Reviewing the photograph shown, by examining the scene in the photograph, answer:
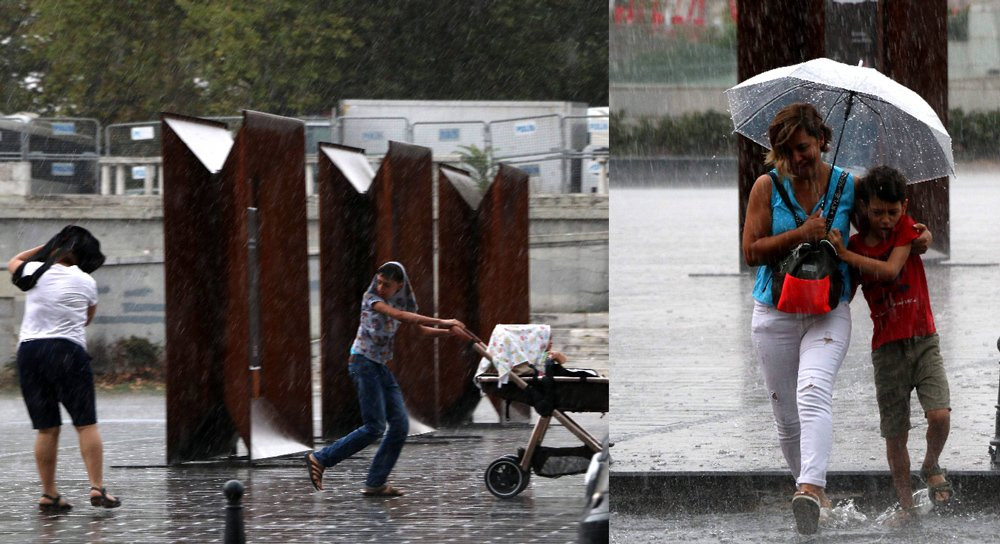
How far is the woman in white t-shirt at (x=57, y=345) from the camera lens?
6492 mm

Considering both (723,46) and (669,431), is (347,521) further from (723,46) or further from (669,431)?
(723,46)

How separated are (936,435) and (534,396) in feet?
7.63

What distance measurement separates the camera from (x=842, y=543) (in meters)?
4.70

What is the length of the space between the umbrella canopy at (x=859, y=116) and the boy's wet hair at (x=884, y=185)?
0.33 meters

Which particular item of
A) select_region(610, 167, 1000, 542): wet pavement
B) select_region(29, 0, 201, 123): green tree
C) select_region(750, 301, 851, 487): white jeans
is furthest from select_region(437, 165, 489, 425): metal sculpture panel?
select_region(29, 0, 201, 123): green tree

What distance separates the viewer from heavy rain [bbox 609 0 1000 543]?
532cm

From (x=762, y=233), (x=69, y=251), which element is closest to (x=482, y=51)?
(x=69, y=251)

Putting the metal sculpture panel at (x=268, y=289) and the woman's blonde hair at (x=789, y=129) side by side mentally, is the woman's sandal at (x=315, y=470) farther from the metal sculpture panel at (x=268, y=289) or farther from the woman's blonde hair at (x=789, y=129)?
the woman's blonde hair at (x=789, y=129)

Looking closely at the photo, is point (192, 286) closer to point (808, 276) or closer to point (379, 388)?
point (379, 388)

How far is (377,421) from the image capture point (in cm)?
711

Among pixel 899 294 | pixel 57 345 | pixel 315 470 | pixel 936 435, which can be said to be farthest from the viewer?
pixel 315 470

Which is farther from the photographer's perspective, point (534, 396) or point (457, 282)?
point (457, 282)

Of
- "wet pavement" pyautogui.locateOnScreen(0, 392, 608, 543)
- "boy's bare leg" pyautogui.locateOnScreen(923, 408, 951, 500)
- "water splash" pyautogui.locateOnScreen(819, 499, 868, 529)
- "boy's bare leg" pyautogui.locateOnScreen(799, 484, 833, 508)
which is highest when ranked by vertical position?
"boy's bare leg" pyautogui.locateOnScreen(923, 408, 951, 500)

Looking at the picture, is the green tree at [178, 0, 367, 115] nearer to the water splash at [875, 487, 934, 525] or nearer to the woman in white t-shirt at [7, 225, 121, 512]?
the woman in white t-shirt at [7, 225, 121, 512]
